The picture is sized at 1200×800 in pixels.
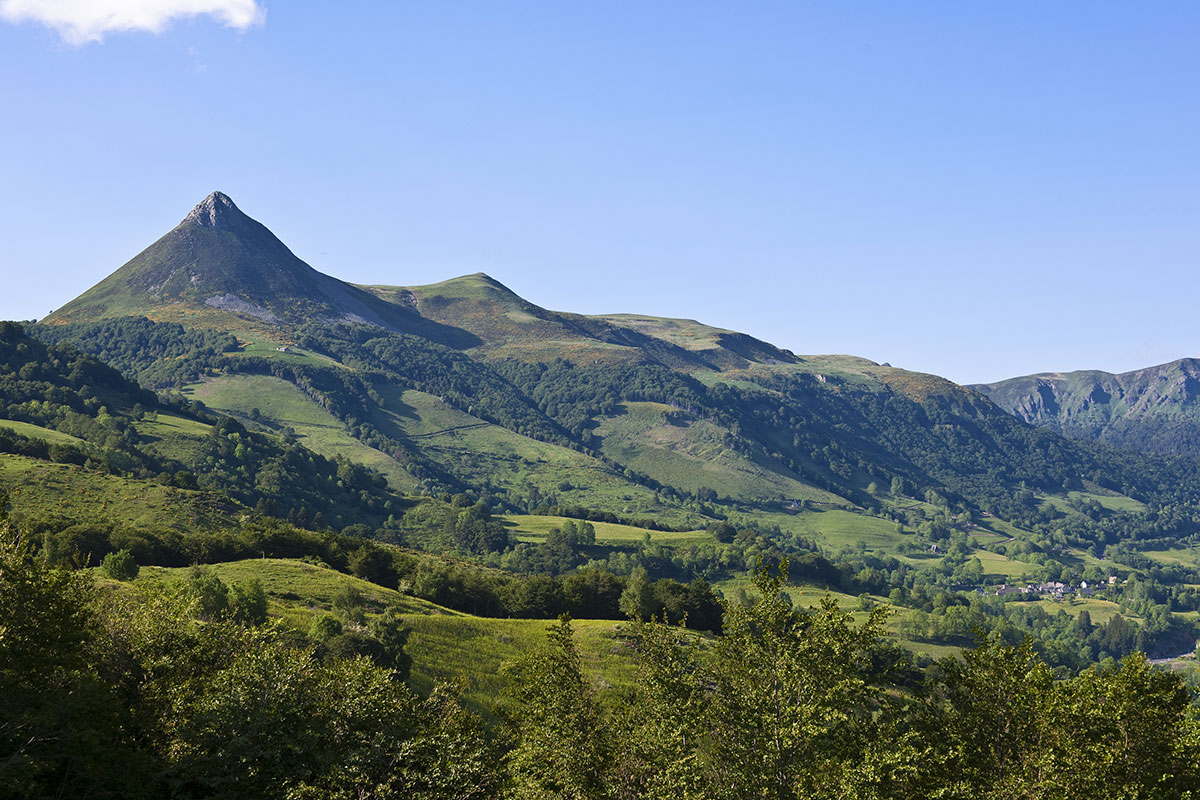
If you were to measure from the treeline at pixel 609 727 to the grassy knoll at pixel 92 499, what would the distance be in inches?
5219

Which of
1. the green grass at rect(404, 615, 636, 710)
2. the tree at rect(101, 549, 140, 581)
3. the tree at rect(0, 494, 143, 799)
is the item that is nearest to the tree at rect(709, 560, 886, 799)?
the tree at rect(0, 494, 143, 799)

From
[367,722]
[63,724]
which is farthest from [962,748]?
[63,724]

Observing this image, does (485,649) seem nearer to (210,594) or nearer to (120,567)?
(210,594)

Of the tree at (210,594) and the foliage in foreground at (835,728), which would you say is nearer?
the foliage in foreground at (835,728)

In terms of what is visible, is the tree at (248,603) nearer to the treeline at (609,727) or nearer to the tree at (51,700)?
the treeline at (609,727)

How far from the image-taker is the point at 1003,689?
157 ft

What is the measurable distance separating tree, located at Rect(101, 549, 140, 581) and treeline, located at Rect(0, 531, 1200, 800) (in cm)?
6625

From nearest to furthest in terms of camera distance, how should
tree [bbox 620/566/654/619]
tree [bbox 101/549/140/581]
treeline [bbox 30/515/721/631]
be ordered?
tree [bbox 101/549/140/581] < treeline [bbox 30/515/721/631] < tree [bbox 620/566/654/619]

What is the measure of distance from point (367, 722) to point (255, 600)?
60.4 m

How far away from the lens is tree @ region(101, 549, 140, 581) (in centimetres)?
11138

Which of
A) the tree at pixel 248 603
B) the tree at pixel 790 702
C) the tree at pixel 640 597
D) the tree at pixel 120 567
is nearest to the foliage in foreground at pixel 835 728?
the tree at pixel 790 702

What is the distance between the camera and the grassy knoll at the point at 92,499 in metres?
173

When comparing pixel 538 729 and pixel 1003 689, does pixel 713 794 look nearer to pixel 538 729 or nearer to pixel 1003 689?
pixel 538 729

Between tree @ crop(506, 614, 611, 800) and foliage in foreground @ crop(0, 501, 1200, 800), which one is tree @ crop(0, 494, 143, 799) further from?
tree @ crop(506, 614, 611, 800)
